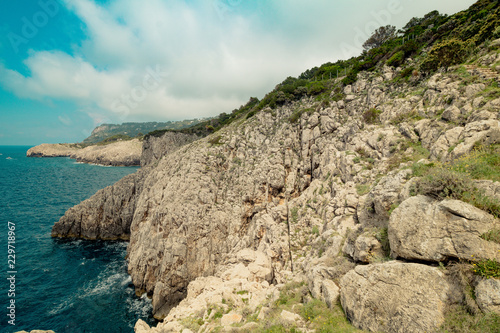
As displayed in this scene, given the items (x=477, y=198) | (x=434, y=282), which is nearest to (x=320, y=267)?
(x=434, y=282)

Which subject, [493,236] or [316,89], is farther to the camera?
[316,89]

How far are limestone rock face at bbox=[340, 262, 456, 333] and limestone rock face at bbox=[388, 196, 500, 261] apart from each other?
23.9 inches

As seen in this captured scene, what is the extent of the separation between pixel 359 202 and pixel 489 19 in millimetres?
23661

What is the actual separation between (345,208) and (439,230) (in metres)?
8.59

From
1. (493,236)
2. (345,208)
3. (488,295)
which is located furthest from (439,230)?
(345,208)

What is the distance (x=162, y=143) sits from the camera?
2456 inches

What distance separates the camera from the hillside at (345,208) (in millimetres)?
6465

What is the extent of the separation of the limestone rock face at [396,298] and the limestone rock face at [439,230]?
23.9 inches

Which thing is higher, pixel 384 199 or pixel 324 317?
pixel 384 199

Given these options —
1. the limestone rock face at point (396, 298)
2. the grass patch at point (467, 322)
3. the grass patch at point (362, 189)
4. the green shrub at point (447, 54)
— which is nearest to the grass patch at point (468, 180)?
the limestone rock face at point (396, 298)

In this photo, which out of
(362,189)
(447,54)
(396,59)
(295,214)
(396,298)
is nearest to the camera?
(396,298)

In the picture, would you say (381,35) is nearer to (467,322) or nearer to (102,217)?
(467,322)

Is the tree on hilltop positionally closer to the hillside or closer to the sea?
the hillside

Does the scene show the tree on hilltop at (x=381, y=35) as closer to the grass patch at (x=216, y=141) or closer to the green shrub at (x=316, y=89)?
the green shrub at (x=316, y=89)
